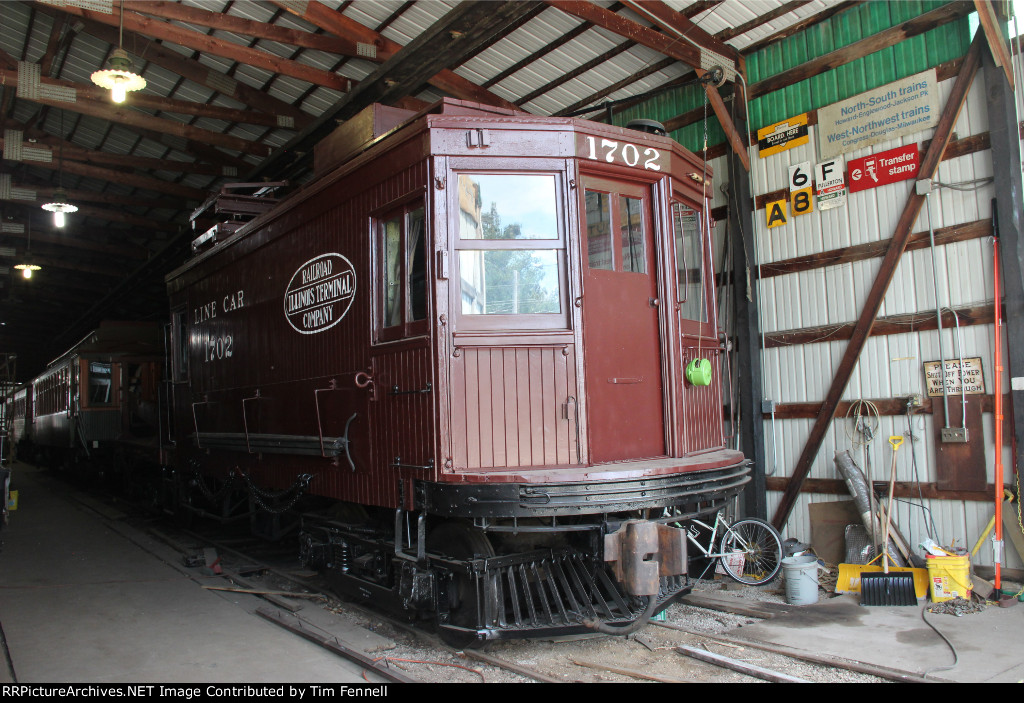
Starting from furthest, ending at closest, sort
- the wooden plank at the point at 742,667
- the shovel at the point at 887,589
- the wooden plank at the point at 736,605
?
the shovel at the point at 887,589 → the wooden plank at the point at 736,605 → the wooden plank at the point at 742,667

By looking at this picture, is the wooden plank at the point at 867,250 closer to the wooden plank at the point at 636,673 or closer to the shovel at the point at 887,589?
the shovel at the point at 887,589

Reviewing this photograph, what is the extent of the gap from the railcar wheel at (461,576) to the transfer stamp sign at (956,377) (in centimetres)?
414

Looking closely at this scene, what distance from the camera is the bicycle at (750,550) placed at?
252 inches

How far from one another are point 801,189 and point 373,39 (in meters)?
4.95

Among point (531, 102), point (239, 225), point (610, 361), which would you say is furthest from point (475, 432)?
point (531, 102)

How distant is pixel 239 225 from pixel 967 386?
6984 millimetres

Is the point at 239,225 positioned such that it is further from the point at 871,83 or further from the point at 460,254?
the point at 871,83

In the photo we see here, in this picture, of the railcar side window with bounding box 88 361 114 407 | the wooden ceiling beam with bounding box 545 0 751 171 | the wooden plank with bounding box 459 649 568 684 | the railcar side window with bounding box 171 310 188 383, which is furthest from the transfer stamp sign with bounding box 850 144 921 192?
the railcar side window with bounding box 88 361 114 407

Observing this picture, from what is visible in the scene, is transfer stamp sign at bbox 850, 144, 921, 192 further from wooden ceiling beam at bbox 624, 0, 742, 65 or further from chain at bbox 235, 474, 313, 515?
chain at bbox 235, 474, 313, 515

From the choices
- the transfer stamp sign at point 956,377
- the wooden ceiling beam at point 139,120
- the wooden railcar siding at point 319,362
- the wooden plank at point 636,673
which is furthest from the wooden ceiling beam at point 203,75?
the wooden plank at point 636,673

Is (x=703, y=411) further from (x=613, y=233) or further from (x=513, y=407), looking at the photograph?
(x=513, y=407)

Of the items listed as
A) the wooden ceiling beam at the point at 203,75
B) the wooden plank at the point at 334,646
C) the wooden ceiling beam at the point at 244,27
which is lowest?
the wooden plank at the point at 334,646

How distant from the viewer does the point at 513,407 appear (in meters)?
4.27

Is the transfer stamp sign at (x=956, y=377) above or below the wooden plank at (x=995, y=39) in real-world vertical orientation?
below
